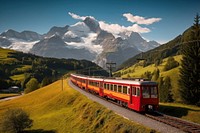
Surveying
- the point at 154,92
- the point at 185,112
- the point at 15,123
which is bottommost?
the point at 15,123

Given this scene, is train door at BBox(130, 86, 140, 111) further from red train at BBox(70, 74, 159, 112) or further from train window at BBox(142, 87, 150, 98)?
train window at BBox(142, 87, 150, 98)

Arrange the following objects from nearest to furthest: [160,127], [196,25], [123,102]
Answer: [160,127], [123,102], [196,25]

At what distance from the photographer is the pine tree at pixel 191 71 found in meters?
→ 49.4

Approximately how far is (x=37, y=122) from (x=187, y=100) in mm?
31543

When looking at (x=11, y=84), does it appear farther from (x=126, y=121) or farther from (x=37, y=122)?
(x=126, y=121)

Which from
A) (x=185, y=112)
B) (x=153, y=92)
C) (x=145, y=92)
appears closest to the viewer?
(x=145, y=92)

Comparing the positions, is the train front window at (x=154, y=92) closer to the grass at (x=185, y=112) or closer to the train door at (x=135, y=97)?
the train door at (x=135, y=97)

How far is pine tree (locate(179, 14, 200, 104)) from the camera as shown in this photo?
1946 inches

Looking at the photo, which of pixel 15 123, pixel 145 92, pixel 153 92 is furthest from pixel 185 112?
pixel 15 123

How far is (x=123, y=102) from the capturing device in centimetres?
3428

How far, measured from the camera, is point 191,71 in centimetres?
5147

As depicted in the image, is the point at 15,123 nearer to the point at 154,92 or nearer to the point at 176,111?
the point at 154,92

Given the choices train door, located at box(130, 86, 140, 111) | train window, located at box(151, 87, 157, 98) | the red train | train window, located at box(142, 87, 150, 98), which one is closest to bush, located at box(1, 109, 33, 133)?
the red train

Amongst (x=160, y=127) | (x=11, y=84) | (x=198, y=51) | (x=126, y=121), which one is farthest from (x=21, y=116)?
(x=11, y=84)
